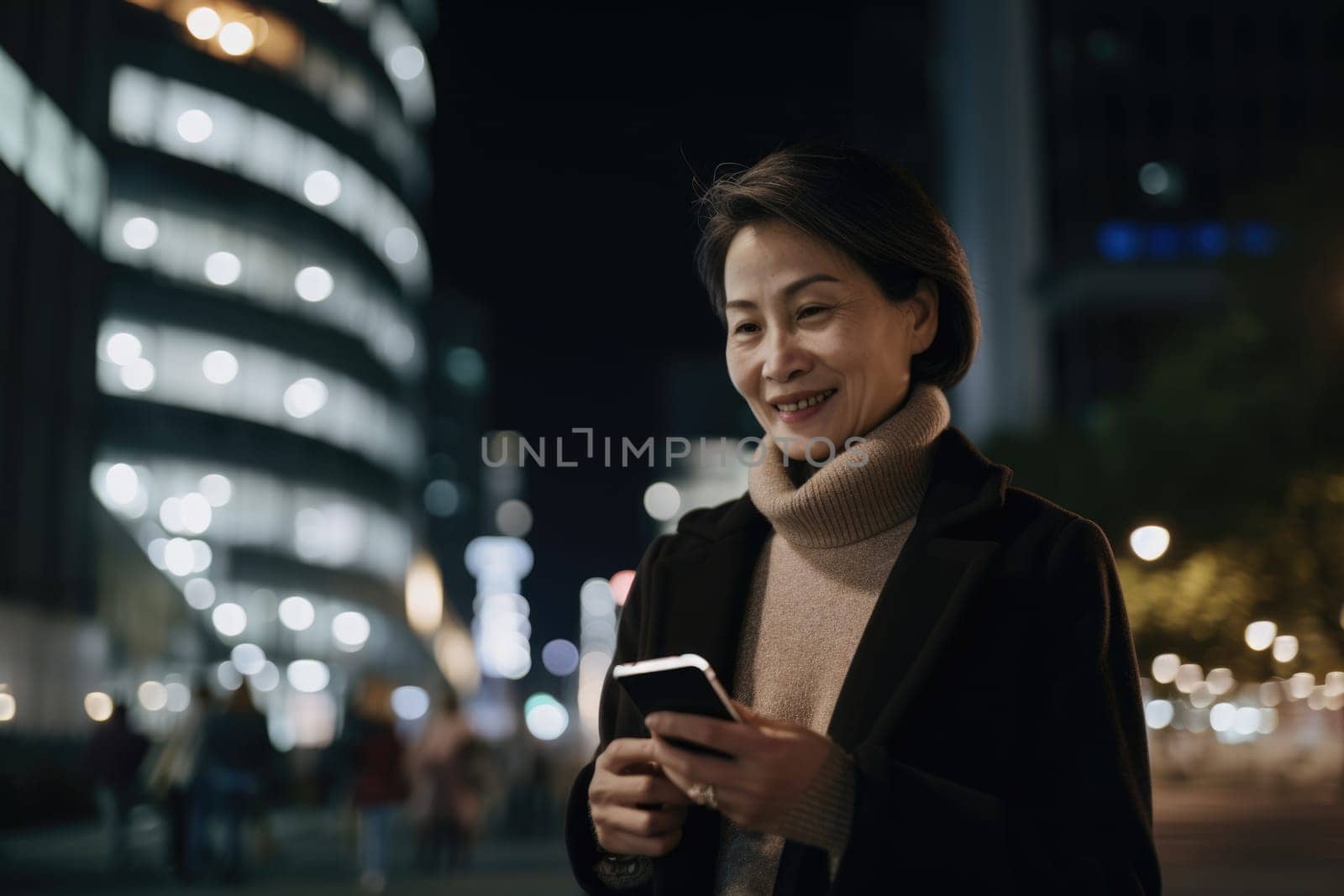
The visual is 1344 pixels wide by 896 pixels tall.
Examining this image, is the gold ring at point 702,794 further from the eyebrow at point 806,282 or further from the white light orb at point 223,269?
the white light orb at point 223,269

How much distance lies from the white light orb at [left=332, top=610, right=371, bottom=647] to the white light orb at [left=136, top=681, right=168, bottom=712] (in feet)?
91.5

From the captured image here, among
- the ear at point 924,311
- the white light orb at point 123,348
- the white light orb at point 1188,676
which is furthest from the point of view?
the white light orb at point 123,348

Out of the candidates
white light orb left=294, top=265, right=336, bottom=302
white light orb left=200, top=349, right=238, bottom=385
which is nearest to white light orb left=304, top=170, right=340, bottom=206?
white light orb left=294, top=265, right=336, bottom=302

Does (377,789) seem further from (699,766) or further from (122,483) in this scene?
(122,483)

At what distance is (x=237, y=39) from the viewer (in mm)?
45438

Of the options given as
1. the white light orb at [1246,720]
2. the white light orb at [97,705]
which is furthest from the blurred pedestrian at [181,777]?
the white light orb at [1246,720]

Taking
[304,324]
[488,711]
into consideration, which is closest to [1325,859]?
[304,324]

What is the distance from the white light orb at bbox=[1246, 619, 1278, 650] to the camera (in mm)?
19922

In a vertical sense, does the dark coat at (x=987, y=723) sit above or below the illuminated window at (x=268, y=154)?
below

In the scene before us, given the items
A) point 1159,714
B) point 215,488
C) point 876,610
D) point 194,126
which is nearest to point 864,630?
point 876,610

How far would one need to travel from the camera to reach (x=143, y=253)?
49000 millimetres

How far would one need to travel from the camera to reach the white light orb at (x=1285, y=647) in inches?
789

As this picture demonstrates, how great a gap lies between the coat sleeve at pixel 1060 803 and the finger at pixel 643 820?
0.90 feet

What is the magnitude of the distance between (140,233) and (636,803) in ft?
168
